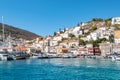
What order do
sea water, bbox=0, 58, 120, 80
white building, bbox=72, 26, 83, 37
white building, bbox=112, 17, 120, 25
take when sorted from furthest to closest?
white building, bbox=72, 26, 83, 37, white building, bbox=112, 17, 120, 25, sea water, bbox=0, 58, 120, 80

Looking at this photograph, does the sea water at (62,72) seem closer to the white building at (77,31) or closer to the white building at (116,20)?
the white building at (116,20)

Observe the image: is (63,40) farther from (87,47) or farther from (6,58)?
(6,58)

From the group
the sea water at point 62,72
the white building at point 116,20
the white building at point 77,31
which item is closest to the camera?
the sea water at point 62,72

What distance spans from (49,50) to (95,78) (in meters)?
115

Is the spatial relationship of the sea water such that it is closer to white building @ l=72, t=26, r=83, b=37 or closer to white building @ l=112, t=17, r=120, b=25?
white building @ l=112, t=17, r=120, b=25

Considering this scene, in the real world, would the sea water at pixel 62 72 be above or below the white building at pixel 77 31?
below

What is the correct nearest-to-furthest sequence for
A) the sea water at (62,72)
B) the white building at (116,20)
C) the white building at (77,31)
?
1. the sea water at (62,72)
2. the white building at (116,20)
3. the white building at (77,31)

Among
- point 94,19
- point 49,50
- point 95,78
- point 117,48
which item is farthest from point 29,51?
point 95,78

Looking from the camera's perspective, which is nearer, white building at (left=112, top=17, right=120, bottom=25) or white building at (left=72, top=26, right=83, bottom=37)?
white building at (left=112, top=17, right=120, bottom=25)

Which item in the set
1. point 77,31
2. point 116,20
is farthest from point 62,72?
point 77,31

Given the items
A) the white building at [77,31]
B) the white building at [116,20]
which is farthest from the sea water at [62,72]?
the white building at [77,31]

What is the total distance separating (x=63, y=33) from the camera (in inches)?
7136

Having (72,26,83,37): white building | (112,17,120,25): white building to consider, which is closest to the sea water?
(112,17,120,25): white building

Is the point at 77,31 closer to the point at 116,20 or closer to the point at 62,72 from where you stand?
the point at 116,20
